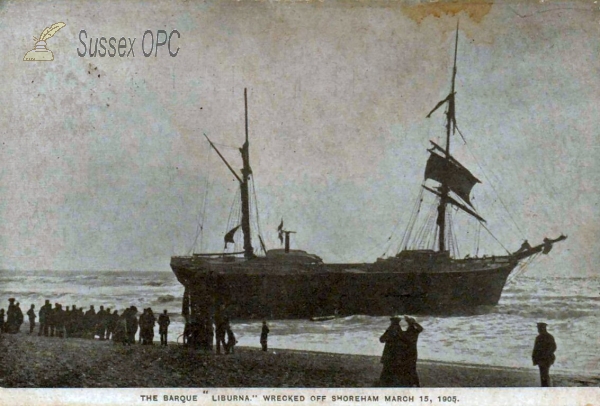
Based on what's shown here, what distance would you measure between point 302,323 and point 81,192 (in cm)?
377

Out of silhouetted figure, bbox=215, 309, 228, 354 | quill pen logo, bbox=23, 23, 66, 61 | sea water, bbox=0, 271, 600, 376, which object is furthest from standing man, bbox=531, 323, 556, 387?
quill pen logo, bbox=23, 23, 66, 61

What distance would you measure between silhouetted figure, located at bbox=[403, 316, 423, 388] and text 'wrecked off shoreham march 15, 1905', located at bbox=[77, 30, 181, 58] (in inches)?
197

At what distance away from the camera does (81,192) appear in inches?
311

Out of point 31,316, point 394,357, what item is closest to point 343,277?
point 394,357

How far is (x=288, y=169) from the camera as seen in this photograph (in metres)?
8.01

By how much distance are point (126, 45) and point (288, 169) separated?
292cm

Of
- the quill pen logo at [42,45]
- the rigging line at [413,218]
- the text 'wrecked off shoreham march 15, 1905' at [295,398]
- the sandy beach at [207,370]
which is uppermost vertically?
the quill pen logo at [42,45]

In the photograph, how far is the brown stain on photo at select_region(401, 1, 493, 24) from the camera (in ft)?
25.2

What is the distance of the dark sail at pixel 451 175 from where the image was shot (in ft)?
26.5

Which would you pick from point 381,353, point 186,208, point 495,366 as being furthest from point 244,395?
point 495,366

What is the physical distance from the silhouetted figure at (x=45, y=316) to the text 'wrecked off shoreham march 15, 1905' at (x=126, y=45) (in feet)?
11.8

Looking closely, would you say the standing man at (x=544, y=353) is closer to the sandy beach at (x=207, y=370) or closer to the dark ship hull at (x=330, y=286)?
the sandy beach at (x=207, y=370)

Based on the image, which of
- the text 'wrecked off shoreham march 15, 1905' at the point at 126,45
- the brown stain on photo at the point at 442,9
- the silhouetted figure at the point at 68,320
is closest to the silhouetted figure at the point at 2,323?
the silhouetted figure at the point at 68,320

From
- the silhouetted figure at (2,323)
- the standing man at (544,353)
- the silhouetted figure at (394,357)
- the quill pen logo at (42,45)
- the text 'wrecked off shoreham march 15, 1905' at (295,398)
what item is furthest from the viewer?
the quill pen logo at (42,45)
